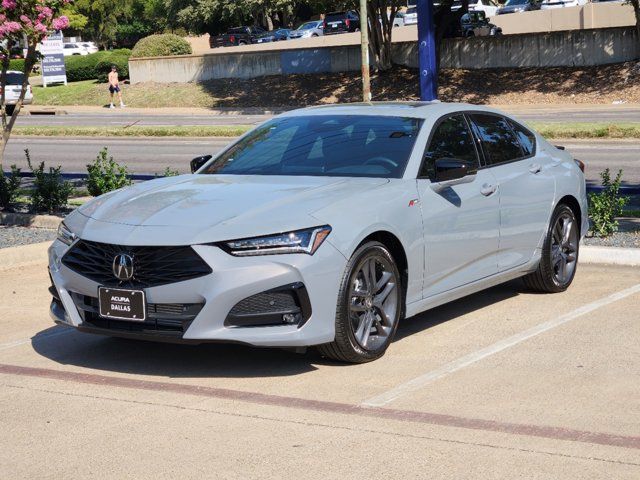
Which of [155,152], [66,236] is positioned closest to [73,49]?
[155,152]

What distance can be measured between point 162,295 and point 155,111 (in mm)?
36078

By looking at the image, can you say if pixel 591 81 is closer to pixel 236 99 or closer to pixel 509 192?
pixel 236 99

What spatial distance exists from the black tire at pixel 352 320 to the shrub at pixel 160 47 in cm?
Answer: 4423

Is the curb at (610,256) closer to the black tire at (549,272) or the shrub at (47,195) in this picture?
the black tire at (549,272)

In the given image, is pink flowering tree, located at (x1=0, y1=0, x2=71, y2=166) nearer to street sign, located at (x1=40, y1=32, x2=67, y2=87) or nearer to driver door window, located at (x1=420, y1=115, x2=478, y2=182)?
driver door window, located at (x1=420, y1=115, x2=478, y2=182)

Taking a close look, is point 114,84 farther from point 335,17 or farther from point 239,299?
point 239,299

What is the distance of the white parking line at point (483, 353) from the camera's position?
20.3 feet

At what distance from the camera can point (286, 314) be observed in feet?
20.9

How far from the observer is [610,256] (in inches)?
385

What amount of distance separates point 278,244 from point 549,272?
123 inches

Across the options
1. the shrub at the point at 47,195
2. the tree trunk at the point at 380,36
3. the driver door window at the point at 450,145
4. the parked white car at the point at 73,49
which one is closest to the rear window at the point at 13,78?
the tree trunk at the point at 380,36

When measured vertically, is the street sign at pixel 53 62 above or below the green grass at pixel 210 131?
above

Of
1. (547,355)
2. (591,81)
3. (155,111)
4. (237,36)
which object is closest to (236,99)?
(155,111)

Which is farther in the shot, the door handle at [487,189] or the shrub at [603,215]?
the shrub at [603,215]
